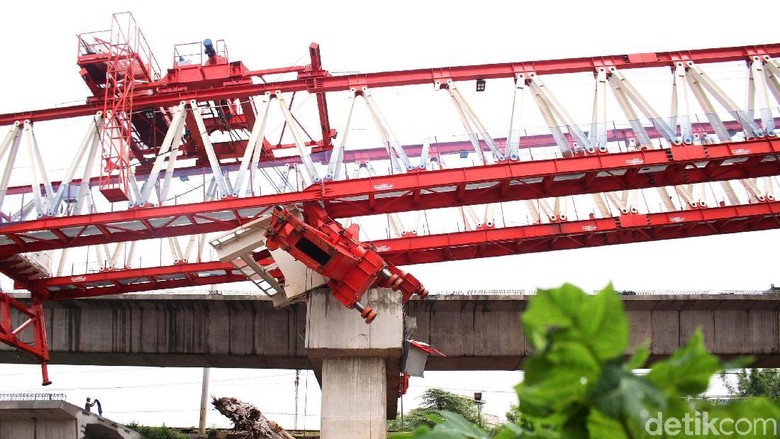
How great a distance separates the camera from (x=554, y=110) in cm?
3416

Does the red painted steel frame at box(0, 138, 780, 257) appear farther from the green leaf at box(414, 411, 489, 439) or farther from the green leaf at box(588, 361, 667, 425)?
the green leaf at box(588, 361, 667, 425)

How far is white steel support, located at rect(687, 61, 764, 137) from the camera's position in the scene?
33781mm

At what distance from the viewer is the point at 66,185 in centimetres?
3538

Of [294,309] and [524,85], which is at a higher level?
[524,85]

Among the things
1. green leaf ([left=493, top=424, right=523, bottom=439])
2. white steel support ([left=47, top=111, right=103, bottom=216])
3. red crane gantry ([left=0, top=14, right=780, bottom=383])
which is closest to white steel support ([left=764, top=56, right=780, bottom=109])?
red crane gantry ([left=0, top=14, right=780, bottom=383])

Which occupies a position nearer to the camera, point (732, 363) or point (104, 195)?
point (732, 363)

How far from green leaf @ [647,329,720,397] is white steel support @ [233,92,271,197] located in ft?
104

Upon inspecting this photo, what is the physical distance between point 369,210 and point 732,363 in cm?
3196

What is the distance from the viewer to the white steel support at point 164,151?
3388 centimetres

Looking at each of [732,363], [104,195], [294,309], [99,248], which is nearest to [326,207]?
[104,195]

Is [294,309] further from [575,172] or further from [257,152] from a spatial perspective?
[575,172]

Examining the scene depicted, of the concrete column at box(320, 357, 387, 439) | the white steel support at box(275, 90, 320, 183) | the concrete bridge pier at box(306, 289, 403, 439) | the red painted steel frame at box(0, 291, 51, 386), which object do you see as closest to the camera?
the concrete column at box(320, 357, 387, 439)

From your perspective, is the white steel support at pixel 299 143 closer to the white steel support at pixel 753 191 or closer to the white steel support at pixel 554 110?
the white steel support at pixel 554 110

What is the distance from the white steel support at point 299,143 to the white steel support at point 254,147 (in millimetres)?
477
